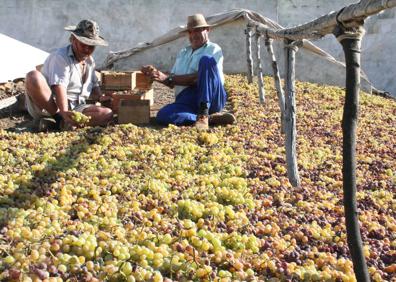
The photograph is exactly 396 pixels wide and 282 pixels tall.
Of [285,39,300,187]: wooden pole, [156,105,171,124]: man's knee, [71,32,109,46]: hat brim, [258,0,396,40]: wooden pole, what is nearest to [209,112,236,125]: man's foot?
[156,105,171,124]: man's knee

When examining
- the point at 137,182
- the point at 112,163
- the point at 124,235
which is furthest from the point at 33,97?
the point at 124,235

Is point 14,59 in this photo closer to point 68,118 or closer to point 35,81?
point 35,81

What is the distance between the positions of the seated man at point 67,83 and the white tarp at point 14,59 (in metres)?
3.02

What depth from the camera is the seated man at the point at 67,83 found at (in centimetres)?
609

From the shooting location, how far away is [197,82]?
663 cm

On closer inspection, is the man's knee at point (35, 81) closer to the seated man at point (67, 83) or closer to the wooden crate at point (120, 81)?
the seated man at point (67, 83)

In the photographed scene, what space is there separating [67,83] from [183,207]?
3045mm

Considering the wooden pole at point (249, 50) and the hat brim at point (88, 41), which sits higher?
the wooden pole at point (249, 50)

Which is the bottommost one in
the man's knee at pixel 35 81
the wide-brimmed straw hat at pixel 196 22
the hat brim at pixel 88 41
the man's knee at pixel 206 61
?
the man's knee at pixel 35 81

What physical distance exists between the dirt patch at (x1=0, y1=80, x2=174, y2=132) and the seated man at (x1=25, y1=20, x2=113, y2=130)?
1.59ft

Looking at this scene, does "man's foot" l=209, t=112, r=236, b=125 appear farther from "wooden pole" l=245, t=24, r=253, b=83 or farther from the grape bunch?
"wooden pole" l=245, t=24, r=253, b=83

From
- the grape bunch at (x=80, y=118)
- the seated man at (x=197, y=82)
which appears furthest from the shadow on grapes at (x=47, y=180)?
the seated man at (x=197, y=82)

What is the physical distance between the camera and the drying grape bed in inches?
110

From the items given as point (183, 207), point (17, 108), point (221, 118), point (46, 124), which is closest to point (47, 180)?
point (183, 207)
